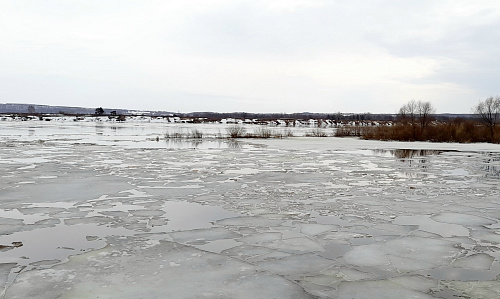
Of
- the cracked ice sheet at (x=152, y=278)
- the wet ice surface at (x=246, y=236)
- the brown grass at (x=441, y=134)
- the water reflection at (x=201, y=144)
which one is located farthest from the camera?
the brown grass at (x=441, y=134)

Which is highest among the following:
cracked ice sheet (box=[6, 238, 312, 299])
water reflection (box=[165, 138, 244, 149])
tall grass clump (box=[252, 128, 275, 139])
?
tall grass clump (box=[252, 128, 275, 139])

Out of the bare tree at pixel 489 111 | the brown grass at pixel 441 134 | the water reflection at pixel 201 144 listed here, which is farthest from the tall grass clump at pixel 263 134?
the bare tree at pixel 489 111

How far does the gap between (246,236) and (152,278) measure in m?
2.04

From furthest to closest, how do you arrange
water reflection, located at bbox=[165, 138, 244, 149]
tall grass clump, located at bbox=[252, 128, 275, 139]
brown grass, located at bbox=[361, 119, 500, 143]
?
tall grass clump, located at bbox=[252, 128, 275, 139] < brown grass, located at bbox=[361, 119, 500, 143] < water reflection, located at bbox=[165, 138, 244, 149]

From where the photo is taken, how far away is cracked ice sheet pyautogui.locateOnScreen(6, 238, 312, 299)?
4.13m

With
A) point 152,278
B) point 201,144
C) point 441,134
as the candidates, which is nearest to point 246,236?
point 152,278

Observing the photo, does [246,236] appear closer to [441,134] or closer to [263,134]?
[263,134]

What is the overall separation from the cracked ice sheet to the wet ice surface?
0.02 meters

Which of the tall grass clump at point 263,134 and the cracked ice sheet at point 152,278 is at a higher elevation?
the tall grass clump at point 263,134

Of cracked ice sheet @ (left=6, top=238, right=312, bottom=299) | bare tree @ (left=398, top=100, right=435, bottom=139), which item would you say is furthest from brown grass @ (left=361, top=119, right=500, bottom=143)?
cracked ice sheet @ (left=6, top=238, right=312, bottom=299)

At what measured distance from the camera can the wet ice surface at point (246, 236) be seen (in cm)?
438

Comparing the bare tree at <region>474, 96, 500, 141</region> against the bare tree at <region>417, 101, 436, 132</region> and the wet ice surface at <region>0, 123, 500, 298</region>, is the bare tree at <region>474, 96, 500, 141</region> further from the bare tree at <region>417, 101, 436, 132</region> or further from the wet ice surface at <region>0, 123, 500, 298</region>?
the wet ice surface at <region>0, 123, 500, 298</region>

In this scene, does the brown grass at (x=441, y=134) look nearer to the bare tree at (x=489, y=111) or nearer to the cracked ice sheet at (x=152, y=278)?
the bare tree at (x=489, y=111)

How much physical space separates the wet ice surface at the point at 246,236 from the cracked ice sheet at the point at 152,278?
0.02m
